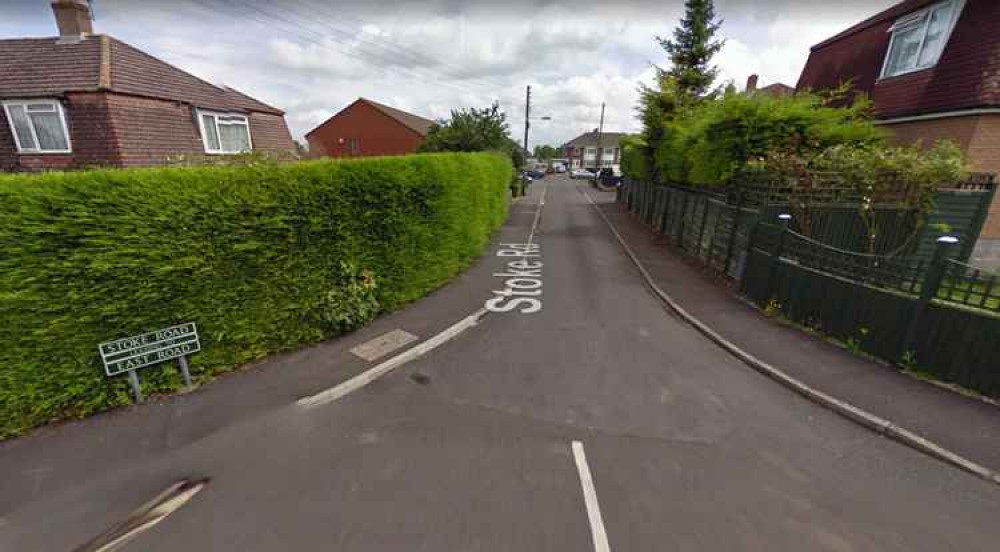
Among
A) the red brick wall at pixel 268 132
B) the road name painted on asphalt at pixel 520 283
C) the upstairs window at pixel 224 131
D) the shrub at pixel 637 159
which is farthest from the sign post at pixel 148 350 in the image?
the shrub at pixel 637 159

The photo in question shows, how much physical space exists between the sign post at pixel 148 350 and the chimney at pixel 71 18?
1707 cm

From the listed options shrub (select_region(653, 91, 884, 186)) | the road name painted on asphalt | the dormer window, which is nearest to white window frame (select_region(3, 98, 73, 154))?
the road name painted on asphalt

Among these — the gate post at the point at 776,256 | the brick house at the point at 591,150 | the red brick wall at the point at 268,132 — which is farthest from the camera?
the brick house at the point at 591,150

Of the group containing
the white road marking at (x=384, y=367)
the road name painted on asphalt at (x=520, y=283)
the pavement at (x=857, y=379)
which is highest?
the pavement at (x=857, y=379)

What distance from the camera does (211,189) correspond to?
439 centimetres

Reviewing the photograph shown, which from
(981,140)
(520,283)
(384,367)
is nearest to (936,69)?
(981,140)

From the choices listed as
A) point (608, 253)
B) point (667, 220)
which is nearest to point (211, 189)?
point (608, 253)

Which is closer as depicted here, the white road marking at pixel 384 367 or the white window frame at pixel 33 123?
the white road marking at pixel 384 367

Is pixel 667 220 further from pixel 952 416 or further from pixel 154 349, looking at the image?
Answer: pixel 154 349

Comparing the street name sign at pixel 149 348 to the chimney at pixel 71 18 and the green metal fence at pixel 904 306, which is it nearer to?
the green metal fence at pixel 904 306

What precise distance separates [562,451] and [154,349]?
15.0ft

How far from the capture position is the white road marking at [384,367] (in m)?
4.42

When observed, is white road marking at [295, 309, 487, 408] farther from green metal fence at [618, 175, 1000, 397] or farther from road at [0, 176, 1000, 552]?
green metal fence at [618, 175, 1000, 397]

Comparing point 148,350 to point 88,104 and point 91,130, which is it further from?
point 88,104
